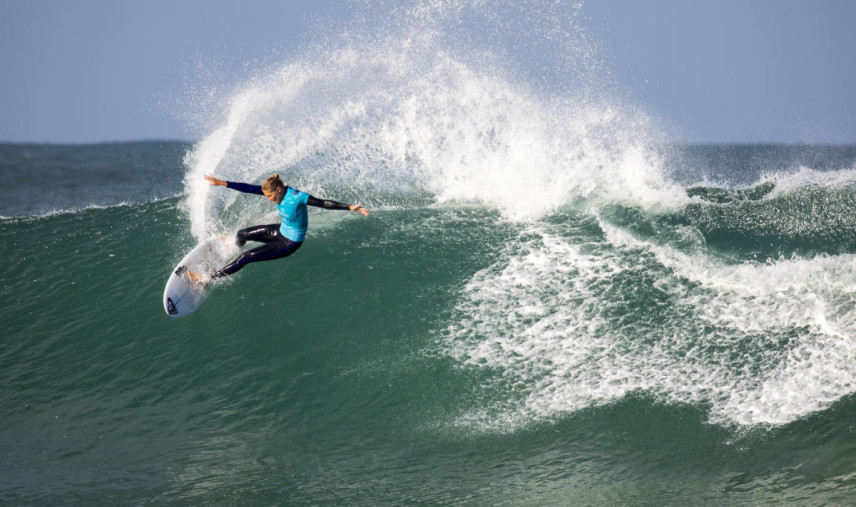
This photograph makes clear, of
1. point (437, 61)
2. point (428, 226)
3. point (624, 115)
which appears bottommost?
point (428, 226)

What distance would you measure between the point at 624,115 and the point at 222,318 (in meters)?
7.28

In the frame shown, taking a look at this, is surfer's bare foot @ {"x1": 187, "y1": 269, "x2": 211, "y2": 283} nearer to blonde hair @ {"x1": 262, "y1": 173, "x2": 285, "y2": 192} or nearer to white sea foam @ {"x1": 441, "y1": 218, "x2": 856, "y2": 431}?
blonde hair @ {"x1": 262, "y1": 173, "x2": 285, "y2": 192}

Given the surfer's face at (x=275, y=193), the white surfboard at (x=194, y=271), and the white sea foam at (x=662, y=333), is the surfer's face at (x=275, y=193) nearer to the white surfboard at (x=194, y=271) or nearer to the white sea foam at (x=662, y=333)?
the white surfboard at (x=194, y=271)

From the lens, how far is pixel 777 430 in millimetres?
5281

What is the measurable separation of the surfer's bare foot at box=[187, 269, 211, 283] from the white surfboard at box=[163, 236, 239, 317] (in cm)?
3

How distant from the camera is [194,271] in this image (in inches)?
287

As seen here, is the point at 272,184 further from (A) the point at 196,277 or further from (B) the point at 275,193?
(A) the point at 196,277

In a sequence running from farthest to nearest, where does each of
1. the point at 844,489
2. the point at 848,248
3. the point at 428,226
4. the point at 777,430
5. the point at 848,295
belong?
the point at 428,226
the point at 848,248
the point at 848,295
the point at 777,430
the point at 844,489

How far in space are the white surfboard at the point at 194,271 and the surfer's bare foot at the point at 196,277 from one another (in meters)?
0.03

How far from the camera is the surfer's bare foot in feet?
23.6

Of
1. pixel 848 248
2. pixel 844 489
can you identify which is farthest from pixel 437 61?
pixel 844 489

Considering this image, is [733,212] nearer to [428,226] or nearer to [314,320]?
[428,226]

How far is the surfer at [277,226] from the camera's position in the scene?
654 centimetres

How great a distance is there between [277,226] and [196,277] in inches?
44.3
